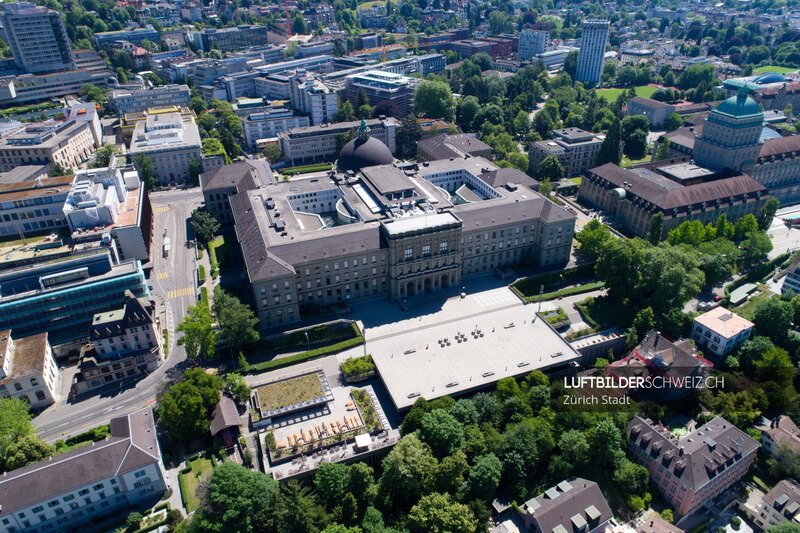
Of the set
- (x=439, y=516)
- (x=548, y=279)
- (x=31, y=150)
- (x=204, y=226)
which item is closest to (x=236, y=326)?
(x=204, y=226)

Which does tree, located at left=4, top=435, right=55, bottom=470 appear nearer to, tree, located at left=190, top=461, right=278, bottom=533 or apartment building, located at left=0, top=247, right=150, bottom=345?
tree, located at left=190, top=461, right=278, bottom=533

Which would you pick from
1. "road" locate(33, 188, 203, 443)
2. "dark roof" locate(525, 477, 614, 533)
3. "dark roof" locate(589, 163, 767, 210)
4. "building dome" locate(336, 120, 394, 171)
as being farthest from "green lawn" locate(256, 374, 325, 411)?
"dark roof" locate(589, 163, 767, 210)

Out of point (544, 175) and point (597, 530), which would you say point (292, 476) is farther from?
point (544, 175)

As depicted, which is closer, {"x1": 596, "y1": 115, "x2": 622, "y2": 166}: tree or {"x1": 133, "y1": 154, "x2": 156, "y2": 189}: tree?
{"x1": 133, "y1": 154, "x2": 156, "y2": 189}: tree

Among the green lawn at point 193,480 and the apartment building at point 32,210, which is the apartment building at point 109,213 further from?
the green lawn at point 193,480

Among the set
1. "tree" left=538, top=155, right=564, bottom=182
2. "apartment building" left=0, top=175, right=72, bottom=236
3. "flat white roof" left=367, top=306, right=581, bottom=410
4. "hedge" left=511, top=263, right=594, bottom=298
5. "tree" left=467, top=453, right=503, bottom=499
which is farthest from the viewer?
"tree" left=538, top=155, right=564, bottom=182

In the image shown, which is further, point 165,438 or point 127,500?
point 165,438

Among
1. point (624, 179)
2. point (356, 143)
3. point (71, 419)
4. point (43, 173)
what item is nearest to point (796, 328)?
point (624, 179)
